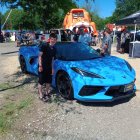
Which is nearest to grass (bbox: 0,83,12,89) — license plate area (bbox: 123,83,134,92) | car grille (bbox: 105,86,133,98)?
car grille (bbox: 105,86,133,98)

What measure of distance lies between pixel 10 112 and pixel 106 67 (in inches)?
92.1


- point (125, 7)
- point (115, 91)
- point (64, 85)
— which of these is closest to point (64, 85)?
point (64, 85)

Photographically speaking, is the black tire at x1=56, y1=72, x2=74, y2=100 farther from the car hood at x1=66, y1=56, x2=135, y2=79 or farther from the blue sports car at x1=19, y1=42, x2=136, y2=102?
the car hood at x1=66, y1=56, x2=135, y2=79

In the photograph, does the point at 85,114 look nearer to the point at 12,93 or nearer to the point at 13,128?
the point at 13,128

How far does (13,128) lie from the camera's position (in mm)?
5363

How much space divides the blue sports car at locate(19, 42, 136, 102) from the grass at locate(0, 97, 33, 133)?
92 centimetres

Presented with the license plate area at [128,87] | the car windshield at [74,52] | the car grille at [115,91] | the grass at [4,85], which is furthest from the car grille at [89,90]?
the grass at [4,85]

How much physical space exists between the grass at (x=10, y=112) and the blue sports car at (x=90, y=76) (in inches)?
36.2

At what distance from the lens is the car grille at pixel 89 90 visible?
21.1 feet

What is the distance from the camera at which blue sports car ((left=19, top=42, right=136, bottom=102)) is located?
21.1 feet

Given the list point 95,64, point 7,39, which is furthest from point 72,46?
point 7,39

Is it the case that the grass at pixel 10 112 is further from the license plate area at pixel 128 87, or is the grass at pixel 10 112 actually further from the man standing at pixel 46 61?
the license plate area at pixel 128 87

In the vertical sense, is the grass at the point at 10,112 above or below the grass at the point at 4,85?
above

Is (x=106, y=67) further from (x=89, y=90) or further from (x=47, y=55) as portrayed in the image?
(x=47, y=55)
